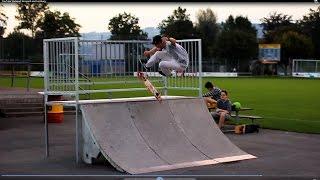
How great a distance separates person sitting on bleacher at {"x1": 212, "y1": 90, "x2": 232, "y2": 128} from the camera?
16.5m

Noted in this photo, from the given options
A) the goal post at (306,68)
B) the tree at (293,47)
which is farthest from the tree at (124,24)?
the goal post at (306,68)

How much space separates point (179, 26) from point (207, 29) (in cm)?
2020

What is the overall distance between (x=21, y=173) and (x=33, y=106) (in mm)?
12676

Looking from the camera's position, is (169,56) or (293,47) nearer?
(169,56)

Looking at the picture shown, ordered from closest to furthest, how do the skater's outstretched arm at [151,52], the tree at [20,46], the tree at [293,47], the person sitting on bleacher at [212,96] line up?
the skater's outstretched arm at [151,52] → the person sitting on bleacher at [212,96] → the tree at [20,46] → the tree at [293,47]

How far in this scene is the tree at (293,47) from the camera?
310ft

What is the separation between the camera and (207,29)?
132250mm

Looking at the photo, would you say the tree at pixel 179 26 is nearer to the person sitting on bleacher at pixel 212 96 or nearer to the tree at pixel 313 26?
the tree at pixel 313 26

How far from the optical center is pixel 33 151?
12.8 meters

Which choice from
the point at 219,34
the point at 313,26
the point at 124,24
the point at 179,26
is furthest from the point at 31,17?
the point at 313,26

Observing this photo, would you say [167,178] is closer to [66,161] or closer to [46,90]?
[66,161]

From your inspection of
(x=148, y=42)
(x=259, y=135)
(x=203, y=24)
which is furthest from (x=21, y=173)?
(x=203, y=24)

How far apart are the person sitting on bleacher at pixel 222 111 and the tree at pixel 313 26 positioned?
89.5 m

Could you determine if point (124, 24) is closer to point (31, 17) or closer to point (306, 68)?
point (31, 17)
